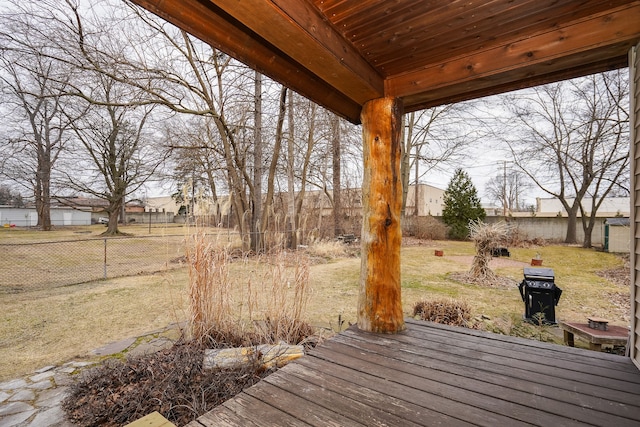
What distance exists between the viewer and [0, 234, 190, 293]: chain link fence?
199 inches

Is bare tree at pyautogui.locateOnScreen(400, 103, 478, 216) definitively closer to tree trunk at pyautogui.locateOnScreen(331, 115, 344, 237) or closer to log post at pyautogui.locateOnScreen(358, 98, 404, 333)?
tree trunk at pyautogui.locateOnScreen(331, 115, 344, 237)

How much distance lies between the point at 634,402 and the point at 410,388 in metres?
1.07

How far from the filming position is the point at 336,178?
9828 mm

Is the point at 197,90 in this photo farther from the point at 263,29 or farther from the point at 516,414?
the point at 516,414

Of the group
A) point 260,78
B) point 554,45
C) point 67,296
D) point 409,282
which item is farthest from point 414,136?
point 67,296

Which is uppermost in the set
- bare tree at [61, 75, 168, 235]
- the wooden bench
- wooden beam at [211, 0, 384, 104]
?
bare tree at [61, 75, 168, 235]

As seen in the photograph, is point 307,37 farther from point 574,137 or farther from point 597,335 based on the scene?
point 574,137

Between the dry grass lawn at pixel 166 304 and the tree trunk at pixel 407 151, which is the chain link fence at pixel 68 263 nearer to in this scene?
the dry grass lawn at pixel 166 304

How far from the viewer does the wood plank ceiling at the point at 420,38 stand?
1.45 m

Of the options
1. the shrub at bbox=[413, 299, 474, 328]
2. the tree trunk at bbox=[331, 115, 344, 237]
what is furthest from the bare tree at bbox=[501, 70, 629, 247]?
the shrub at bbox=[413, 299, 474, 328]

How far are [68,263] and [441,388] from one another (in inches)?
348

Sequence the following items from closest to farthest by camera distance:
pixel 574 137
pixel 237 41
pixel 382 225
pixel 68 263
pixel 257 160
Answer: pixel 237 41
pixel 382 225
pixel 68 263
pixel 257 160
pixel 574 137

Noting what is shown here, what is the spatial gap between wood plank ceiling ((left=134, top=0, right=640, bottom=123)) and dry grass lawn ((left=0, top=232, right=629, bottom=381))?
6.50ft

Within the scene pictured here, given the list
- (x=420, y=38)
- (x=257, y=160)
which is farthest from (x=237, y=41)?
(x=257, y=160)
